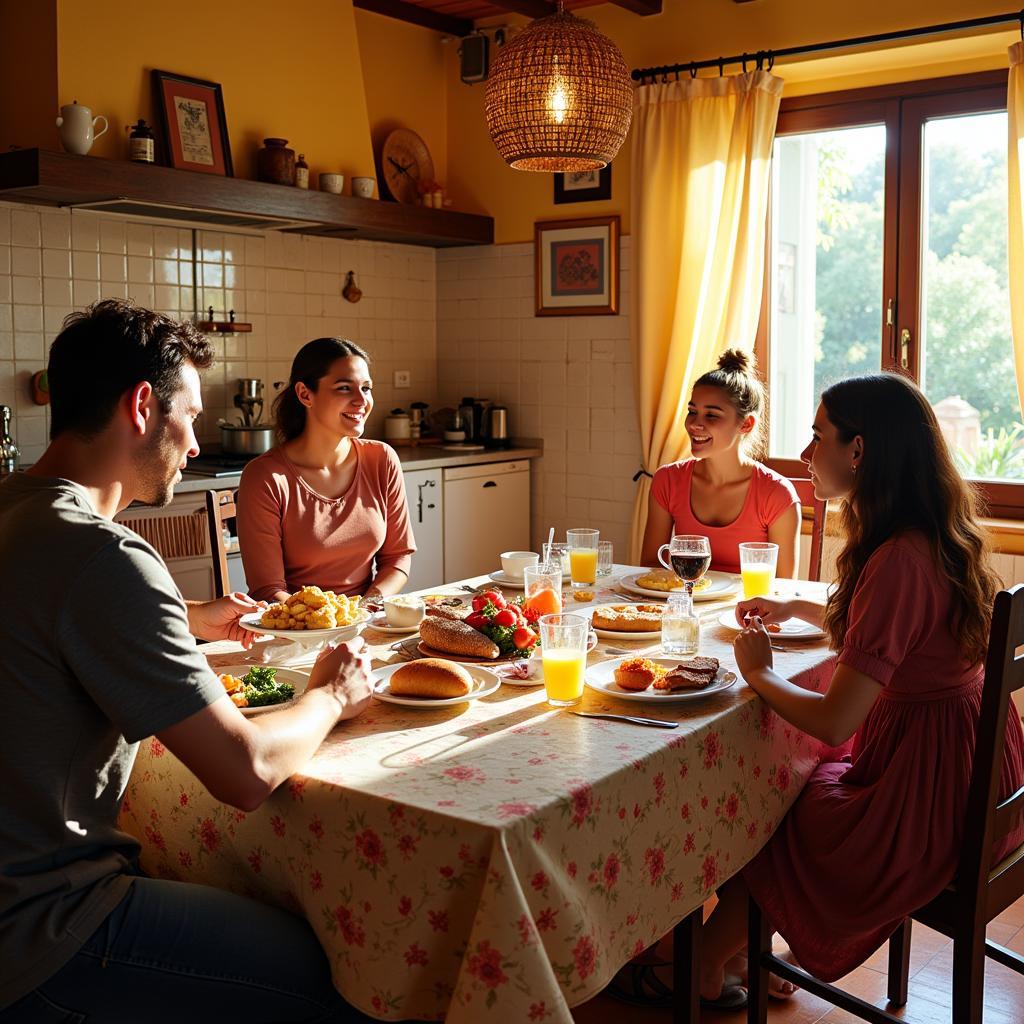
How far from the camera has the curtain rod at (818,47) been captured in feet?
11.8

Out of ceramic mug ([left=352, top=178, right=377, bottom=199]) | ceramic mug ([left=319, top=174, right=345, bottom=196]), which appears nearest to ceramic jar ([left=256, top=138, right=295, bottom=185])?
ceramic mug ([left=319, top=174, right=345, bottom=196])

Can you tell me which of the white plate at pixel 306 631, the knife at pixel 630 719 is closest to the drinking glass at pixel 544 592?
the white plate at pixel 306 631

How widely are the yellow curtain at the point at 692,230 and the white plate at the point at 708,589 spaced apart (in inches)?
70.1

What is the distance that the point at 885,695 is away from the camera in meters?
1.91

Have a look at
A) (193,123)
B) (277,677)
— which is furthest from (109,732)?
(193,123)

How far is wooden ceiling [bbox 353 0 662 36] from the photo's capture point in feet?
14.4

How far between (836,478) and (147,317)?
117cm

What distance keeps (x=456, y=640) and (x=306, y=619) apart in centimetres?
26

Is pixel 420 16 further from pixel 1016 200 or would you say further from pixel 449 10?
pixel 1016 200

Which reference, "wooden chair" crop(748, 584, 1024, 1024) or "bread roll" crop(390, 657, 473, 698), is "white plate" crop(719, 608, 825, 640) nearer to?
"wooden chair" crop(748, 584, 1024, 1024)

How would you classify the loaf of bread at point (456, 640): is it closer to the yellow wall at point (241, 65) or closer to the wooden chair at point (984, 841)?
the wooden chair at point (984, 841)

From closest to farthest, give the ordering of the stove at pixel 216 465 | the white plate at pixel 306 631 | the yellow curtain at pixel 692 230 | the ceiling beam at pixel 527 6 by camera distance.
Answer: the white plate at pixel 306 631 → the stove at pixel 216 465 → the ceiling beam at pixel 527 6 → the yellow curtain at pixel 692 230

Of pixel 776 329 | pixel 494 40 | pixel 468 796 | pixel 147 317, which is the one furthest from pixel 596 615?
pixel 494 40

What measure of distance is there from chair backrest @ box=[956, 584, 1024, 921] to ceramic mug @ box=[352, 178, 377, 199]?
3.37 m
